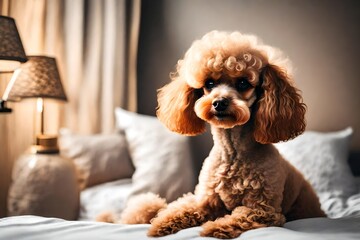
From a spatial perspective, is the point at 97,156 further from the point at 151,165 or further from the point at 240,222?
the point at 240,222

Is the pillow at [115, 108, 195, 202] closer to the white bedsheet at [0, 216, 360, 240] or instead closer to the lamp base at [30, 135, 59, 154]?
the lamp base at [30, 135, 59, 154]

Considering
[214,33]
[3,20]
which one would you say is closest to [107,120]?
[3,20]

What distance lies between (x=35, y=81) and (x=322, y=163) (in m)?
1.36

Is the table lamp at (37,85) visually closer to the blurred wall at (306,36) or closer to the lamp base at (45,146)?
the lamp base at (45,146)

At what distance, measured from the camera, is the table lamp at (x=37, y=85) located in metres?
1.71

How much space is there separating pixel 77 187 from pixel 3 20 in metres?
0.80

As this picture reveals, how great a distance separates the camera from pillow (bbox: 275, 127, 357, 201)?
1723 mm

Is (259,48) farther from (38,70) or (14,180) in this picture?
(14,180)

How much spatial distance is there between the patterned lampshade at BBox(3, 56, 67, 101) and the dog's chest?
1.11 m

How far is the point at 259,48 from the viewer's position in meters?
0.99

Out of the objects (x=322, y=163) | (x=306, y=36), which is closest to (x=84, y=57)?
(x=306, y=36)

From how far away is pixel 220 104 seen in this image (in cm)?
91

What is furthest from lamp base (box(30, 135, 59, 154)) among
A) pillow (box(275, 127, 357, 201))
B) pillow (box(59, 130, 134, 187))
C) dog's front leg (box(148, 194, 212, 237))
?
pillow (box(275, 127, 357, 201))

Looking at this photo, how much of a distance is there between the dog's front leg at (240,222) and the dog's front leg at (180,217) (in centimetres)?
7
